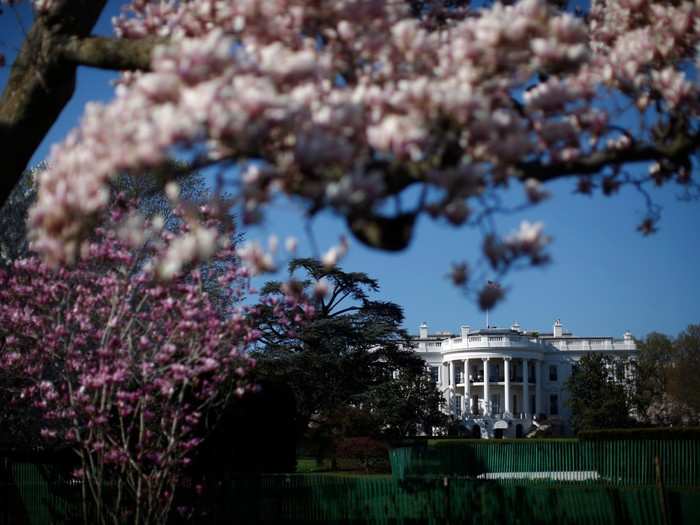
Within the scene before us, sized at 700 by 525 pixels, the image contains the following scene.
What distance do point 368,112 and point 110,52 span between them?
6.62 ft

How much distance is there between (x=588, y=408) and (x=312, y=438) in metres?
31.5

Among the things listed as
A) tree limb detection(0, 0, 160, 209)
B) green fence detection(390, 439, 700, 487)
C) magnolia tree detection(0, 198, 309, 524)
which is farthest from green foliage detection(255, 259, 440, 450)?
tree limb detection(0, 0, 160, 209)

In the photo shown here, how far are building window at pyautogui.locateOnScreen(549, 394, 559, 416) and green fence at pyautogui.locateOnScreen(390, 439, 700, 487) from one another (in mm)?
73277

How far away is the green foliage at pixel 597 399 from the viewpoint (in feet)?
187

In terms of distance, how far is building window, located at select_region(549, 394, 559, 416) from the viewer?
8994 cm

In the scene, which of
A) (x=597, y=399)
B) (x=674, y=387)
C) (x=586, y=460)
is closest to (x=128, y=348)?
(x=586, y=460)


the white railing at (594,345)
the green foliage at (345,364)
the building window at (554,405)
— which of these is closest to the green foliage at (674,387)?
the white railing at (594,345)

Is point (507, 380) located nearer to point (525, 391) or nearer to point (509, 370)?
point (509, 370)

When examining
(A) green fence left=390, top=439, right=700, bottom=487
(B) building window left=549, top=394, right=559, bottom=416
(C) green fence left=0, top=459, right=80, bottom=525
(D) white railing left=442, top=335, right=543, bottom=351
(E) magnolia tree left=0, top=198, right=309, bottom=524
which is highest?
(D) white railing left=442, top=335, right=543, bottom=351

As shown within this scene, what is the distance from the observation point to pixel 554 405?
Answer: 9031cm

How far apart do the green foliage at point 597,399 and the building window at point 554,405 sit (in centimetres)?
2734

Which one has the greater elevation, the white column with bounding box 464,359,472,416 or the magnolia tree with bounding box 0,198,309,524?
the white column with bounding box 464,359,472,416

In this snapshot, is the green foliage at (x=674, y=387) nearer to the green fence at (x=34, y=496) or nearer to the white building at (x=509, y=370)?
the white building at (x=509, y=370)

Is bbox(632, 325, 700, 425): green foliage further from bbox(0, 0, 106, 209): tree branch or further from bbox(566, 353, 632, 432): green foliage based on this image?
bbox(0, 0, 106, 209): tree branch
